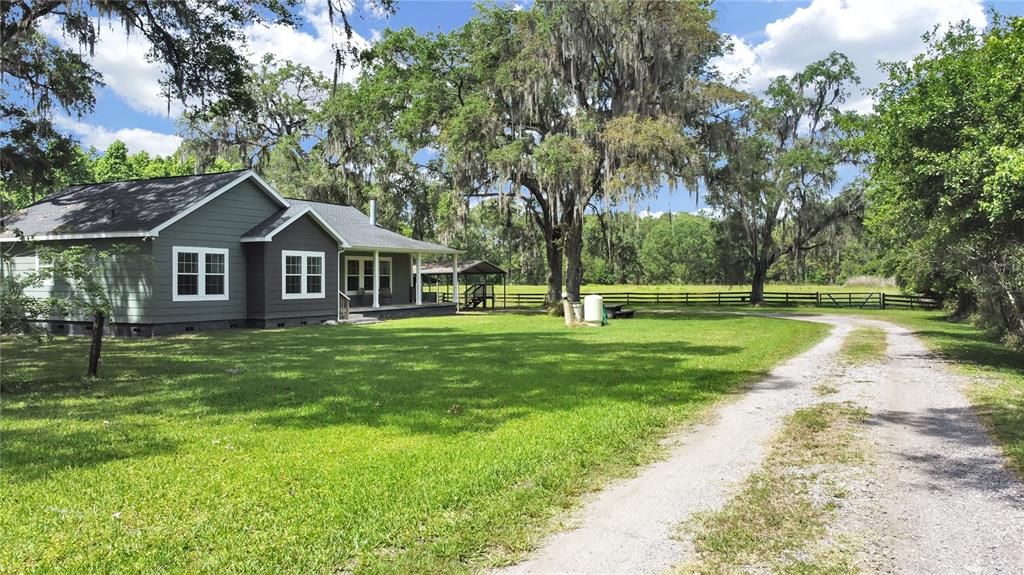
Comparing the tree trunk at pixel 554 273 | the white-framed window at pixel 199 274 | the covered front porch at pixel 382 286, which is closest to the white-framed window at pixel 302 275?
the covered front porch at pixel 382 286

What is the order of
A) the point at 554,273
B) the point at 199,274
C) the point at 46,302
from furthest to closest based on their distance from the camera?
the point at 554,273
the point at 199,274
the point at 46,302

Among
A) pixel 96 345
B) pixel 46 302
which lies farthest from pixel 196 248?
pixel 46 302

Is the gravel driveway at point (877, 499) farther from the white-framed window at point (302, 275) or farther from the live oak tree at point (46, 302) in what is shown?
the white-framed window at point (302, 275)

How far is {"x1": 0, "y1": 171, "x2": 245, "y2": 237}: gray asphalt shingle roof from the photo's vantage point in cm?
1617

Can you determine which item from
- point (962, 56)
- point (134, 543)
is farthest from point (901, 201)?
point (134, 543)

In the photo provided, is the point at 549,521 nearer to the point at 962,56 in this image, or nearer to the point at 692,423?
the point at 692,423

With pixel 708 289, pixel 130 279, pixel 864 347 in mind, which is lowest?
pixel 864 347

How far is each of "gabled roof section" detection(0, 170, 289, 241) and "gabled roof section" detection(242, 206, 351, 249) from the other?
23.9 inches

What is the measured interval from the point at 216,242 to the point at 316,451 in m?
13.8

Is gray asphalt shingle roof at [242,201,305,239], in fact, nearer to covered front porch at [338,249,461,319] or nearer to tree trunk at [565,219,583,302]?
covered front porch at [338,249,461,319]

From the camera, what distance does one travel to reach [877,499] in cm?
436

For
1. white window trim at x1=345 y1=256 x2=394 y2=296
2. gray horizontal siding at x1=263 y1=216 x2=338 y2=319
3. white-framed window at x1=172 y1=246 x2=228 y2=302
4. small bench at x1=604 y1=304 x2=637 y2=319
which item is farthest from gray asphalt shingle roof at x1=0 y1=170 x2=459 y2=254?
small bench at x1=604 y1=304 x2=637 y2=319

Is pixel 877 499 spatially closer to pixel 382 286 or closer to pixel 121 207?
pixel 121 207

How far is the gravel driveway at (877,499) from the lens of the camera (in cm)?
344
